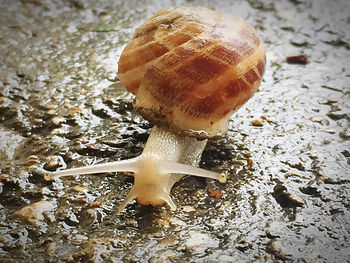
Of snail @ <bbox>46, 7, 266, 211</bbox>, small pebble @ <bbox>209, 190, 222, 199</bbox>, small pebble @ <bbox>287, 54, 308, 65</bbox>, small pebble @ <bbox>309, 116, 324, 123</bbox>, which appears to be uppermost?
snail @ <bbox>46, 7, 266, 211</bbox>

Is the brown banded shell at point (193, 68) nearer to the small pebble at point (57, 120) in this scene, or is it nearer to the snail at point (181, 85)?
the snail at point (181, 85)

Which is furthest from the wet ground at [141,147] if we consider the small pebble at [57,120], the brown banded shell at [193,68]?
the brown banded shell at [193,68]

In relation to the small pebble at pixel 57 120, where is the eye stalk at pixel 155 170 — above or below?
above

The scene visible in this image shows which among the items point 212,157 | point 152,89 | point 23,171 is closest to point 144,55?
point 152,89

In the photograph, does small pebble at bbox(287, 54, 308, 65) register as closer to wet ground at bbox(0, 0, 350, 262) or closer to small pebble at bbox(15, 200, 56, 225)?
wet ground at bbox(0, 0, 350, 262)

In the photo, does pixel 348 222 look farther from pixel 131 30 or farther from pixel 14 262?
pixel 131 30

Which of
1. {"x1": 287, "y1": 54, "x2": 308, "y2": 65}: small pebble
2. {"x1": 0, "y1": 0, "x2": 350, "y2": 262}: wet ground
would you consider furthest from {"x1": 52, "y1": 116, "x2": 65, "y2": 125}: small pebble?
{"x1": 287, "y1": 54, "x2": 308, "y2": 65}: small pebble

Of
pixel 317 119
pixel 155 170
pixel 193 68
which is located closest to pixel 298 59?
pixel 317 119
